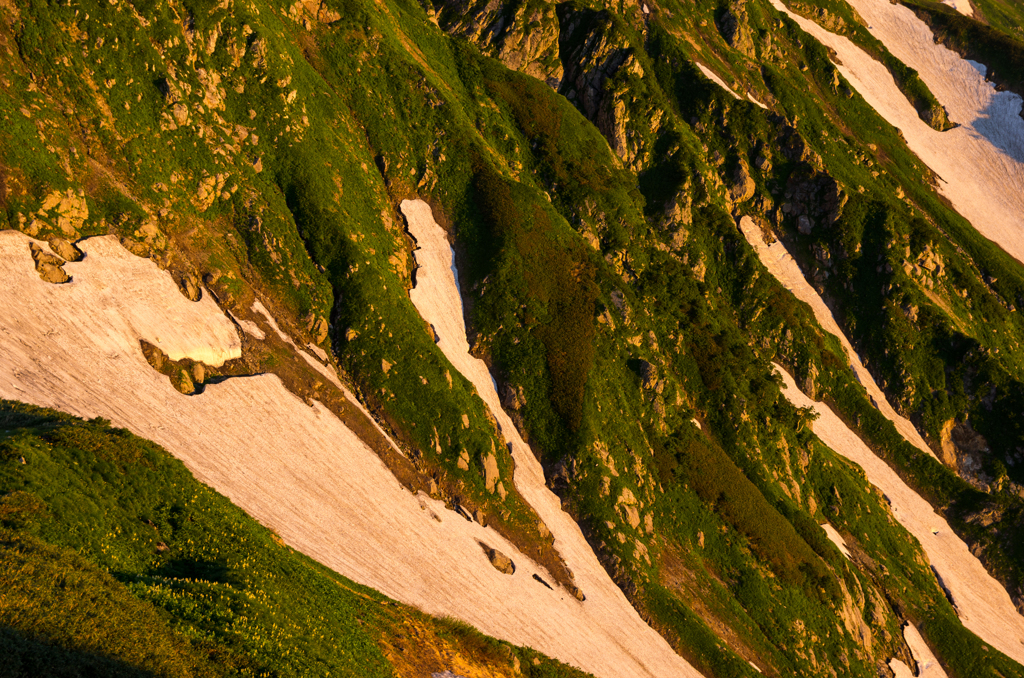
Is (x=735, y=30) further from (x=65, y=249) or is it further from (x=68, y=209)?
(x=65, y=249)

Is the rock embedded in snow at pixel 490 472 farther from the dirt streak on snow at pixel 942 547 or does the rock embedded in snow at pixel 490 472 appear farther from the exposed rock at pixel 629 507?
the dirt streak on snow at pixel 942 547

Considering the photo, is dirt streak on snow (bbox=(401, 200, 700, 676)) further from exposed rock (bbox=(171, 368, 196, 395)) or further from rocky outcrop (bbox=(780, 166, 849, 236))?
rocky outcrop (bbox=(780, 166, 849, 236))

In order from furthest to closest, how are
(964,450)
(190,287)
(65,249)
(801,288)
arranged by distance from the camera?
(801,288), (964,450), (190,287), (65,249)

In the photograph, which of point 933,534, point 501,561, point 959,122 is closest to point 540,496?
point 501,561

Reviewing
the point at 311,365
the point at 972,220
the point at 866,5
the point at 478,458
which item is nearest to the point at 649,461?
the point at 478,458

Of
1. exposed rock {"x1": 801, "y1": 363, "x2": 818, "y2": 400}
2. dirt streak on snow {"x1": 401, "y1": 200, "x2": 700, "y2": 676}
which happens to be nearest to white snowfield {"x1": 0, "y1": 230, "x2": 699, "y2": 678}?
dirt streak on snow {"x1": 401, "y1": 200, "x2": 700, "y2": 676}
